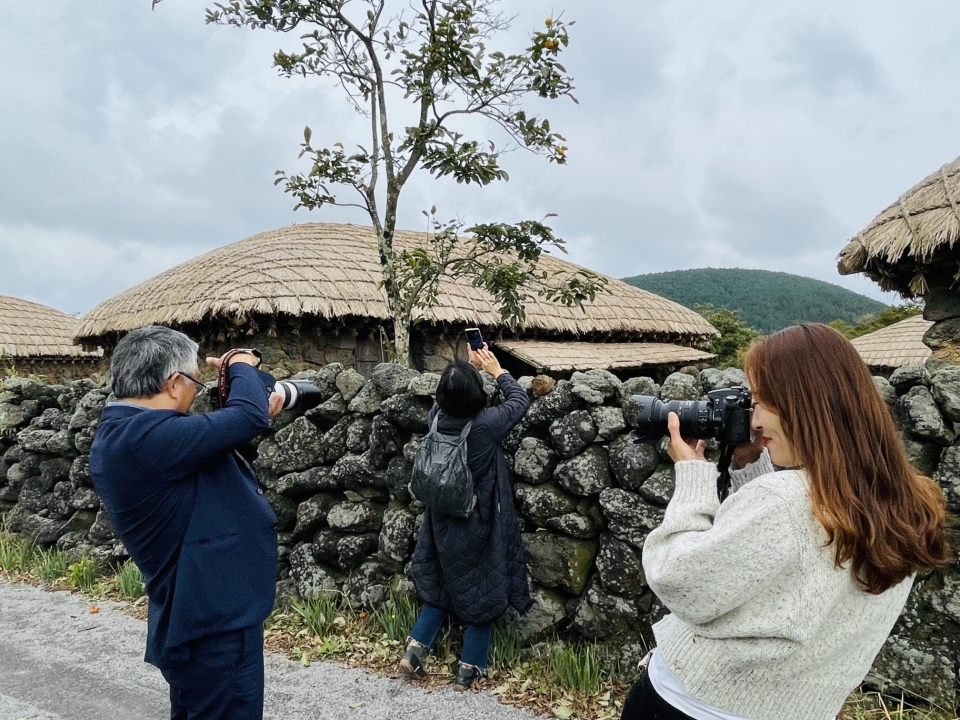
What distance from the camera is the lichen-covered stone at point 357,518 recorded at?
408 centimetres

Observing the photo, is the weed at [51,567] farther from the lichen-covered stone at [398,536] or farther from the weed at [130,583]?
the lichen-covered stone at [398,536]

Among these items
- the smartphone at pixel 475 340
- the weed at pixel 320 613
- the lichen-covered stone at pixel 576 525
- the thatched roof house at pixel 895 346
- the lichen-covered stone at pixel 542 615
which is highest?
the thatched roof house at pixel 895 346

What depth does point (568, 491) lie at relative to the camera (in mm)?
3453

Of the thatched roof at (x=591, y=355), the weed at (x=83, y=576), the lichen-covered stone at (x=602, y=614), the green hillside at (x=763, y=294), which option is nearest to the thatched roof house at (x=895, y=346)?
the thatched roof at (x=591, y=355)

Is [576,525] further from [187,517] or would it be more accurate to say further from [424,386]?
[187,517]

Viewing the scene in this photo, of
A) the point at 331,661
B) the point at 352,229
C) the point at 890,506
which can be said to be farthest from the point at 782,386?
the point at 352,229

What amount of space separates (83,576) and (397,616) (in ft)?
9.55

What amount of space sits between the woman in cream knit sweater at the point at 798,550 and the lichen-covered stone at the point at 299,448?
3.28m

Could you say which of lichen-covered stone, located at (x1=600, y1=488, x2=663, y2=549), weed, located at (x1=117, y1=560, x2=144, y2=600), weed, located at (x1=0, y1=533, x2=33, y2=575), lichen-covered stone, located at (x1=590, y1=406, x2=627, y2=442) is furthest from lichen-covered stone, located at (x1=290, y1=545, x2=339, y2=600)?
weed, located at (x1=0, y1=533, x2=33, y2=575)

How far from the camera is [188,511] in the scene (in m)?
2.03

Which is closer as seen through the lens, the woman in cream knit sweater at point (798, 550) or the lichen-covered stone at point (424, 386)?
the woman in cream knit sweater at point (798, 550)

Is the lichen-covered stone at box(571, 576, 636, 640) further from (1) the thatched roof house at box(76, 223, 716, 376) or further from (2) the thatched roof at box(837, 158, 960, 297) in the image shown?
(1) the thatched roof house at box(76, 223, 716, 376)

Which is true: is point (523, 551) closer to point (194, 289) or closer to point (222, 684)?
point (222, 684)

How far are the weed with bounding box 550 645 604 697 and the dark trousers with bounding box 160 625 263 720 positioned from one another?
63.0 inches
